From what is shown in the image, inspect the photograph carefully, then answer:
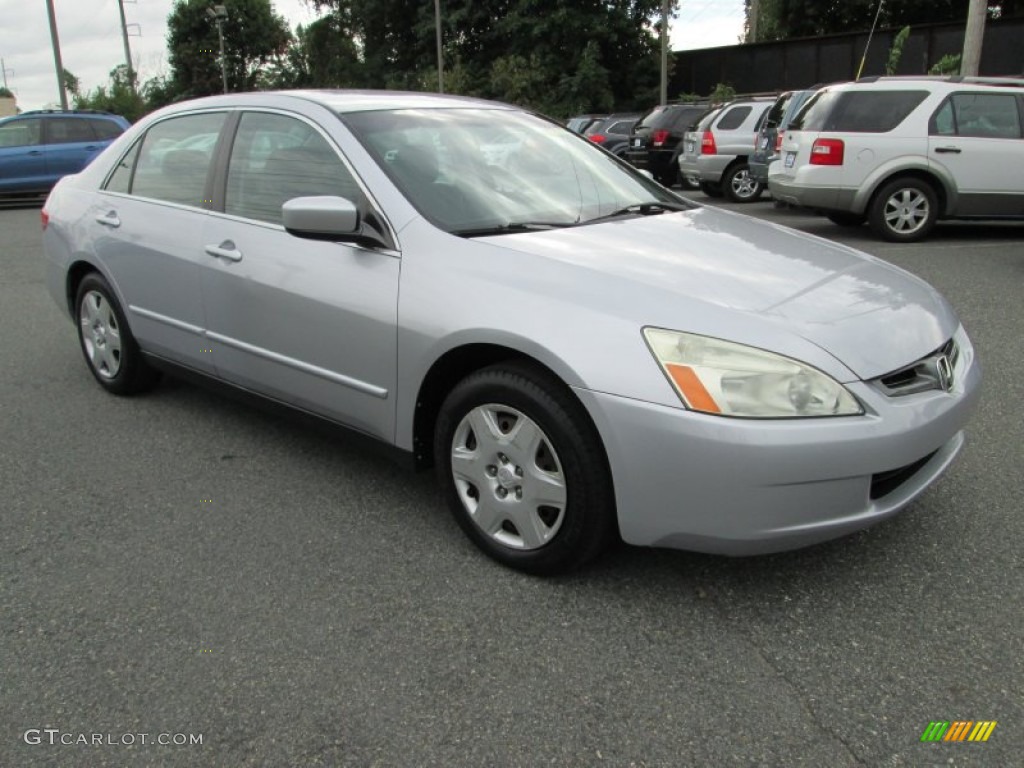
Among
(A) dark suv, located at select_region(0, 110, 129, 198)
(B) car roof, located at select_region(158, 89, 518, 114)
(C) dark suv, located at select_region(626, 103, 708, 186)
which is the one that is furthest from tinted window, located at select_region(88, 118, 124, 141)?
(B) car roof, located at select_region(158, 89, 518, 114)

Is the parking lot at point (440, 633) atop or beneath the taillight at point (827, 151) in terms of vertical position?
beneath

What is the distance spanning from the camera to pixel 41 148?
1554 cm

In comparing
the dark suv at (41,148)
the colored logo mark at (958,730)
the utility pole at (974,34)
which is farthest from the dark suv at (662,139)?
the colored logo mark at (958,730)

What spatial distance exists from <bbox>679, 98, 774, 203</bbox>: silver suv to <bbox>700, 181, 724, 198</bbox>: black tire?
8 centimetres

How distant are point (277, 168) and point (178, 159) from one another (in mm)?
846

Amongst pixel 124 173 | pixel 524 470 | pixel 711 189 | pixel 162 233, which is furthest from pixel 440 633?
pixel 711 189

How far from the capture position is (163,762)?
6.87 ft

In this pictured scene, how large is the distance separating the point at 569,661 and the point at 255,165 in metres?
2.50

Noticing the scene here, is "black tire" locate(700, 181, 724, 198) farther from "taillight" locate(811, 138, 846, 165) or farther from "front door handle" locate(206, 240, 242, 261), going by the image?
"front door handle" locate(206, 240, 242, 261)

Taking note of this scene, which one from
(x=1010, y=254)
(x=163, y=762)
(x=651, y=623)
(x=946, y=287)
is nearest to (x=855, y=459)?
(x=651, y=623)

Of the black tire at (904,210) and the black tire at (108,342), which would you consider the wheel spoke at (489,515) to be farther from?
the black tire at (904,210)

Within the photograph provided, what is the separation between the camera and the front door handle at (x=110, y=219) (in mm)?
4401

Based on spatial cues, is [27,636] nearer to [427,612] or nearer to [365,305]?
[427,612]

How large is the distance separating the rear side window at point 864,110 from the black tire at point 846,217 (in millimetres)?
959
